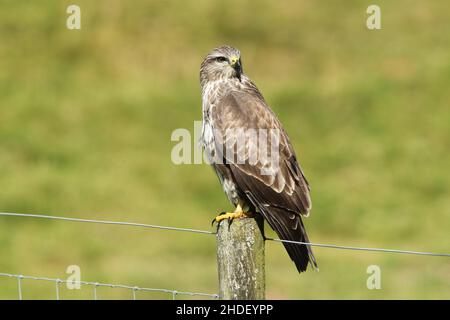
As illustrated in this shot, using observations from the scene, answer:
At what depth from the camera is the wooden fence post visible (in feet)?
18.7

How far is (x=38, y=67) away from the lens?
19.4 metres

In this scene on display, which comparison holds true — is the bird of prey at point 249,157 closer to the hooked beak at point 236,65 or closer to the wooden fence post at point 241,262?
the hooked beak at point 236,65

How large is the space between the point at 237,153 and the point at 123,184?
29.9 feet

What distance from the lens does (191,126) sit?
17844 millimetres

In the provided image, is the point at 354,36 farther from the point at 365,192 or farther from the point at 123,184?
the point at 123,184

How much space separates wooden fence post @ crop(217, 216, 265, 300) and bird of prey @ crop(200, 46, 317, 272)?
3.43ft

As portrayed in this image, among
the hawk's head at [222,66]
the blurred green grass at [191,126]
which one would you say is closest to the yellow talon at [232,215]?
the hawk's head at [222,66]

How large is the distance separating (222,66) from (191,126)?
31.6 ft

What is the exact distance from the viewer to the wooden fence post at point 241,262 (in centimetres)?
571

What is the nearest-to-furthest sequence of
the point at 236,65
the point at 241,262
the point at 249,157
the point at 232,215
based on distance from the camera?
the point at 241,262, the point at 232,215, the point at 249,157, the point at 236,65

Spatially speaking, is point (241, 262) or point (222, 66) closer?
point (241, 262)

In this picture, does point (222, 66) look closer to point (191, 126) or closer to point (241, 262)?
point (241, 262)

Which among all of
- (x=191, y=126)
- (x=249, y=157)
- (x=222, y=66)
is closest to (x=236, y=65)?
(x=222, y=66)

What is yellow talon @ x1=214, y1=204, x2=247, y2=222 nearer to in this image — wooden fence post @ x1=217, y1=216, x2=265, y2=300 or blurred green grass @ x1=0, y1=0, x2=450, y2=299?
wooden fence post @ x1=217, y1=216, x2=265, y2=300
